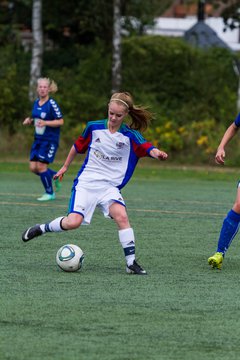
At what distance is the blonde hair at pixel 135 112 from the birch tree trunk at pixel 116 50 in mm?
20479

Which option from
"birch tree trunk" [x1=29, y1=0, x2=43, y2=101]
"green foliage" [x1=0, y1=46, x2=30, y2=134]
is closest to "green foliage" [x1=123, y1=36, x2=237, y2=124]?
"birch tree trunk" [x1=29, y1=0, x2=43, y2=101]

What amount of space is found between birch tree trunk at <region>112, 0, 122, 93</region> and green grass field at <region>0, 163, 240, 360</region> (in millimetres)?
15352

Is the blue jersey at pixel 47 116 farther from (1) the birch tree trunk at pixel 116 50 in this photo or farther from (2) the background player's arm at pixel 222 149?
(1) the birch tree trunk at pixel 116 50

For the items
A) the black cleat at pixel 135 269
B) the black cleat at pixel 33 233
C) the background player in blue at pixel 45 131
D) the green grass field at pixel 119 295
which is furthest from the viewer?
the background player in blue at pixel 45 131

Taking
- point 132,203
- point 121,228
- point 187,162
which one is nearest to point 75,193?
point 121,228

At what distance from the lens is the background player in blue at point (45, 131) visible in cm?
1778

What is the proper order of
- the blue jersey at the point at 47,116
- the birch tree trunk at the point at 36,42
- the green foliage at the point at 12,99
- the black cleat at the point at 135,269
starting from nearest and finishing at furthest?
the black cleat at the point at 135,269 → the blue jersey at the point at 47,116 → the green foliage at the point at 12,99 → the birch tree trunk at the point at 36,42

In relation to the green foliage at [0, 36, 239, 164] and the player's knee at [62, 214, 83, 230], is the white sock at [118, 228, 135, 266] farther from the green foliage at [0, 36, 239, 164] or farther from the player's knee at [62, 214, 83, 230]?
the green foliage at [0, 36, 239, 164]

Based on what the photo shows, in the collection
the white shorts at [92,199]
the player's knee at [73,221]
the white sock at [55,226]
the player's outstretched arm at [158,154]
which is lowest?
the white sock at [55,226]

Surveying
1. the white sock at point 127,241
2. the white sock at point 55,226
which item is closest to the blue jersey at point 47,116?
the white sock at point 55,226

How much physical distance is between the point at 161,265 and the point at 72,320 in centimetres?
302

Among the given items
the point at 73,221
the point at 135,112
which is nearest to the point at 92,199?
the point at 73,221

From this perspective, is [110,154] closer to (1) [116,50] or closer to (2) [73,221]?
(2) [73,221]

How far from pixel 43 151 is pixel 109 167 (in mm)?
8118
